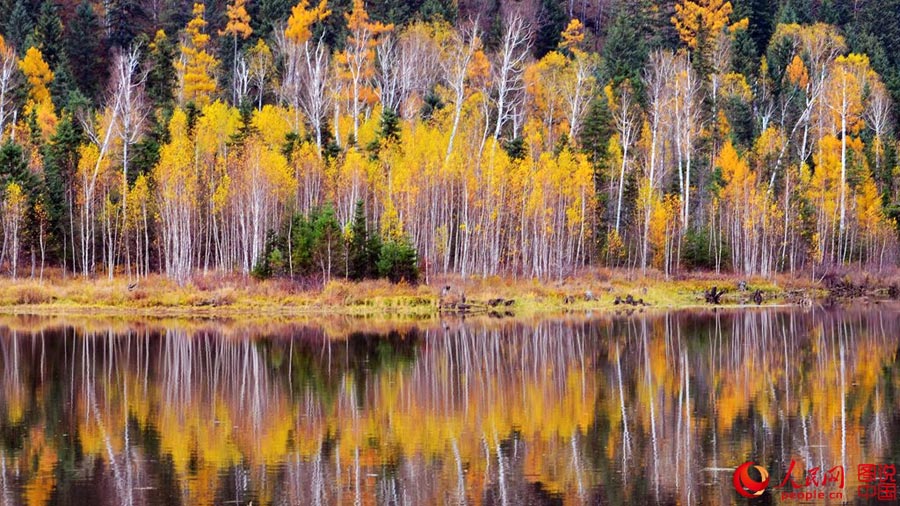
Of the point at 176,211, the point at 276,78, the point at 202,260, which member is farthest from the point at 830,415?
the point at 276,78

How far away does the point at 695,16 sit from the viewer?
94.4m

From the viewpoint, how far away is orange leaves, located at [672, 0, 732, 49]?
9338 centimetres

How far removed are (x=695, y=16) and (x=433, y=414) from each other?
78.9 meters

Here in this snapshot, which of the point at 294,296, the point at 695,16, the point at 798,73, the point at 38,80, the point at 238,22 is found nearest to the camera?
the point at 294,296

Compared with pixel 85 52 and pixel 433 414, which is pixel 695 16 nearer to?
pixel 85 52

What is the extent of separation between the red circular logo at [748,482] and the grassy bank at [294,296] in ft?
101

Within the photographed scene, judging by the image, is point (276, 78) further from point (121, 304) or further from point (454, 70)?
point (121, 304)

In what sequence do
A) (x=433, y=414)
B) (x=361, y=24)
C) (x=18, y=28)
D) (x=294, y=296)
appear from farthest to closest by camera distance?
(x=18, y=28) < (x=361, y=24) < (x=294, y=296) < (x=433, y=414)

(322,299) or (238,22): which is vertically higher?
(238,22)

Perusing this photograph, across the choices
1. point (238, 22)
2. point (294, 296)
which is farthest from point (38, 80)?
point (294, 296)

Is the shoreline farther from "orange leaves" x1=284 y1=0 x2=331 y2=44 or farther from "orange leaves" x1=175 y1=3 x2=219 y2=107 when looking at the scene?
"orange leaves" x1=284 y1=0 x2=331 y2=44

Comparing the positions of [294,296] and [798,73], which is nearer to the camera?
[294,296]

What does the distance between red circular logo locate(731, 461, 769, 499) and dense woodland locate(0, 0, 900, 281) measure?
34561mm

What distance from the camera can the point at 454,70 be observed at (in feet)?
215
